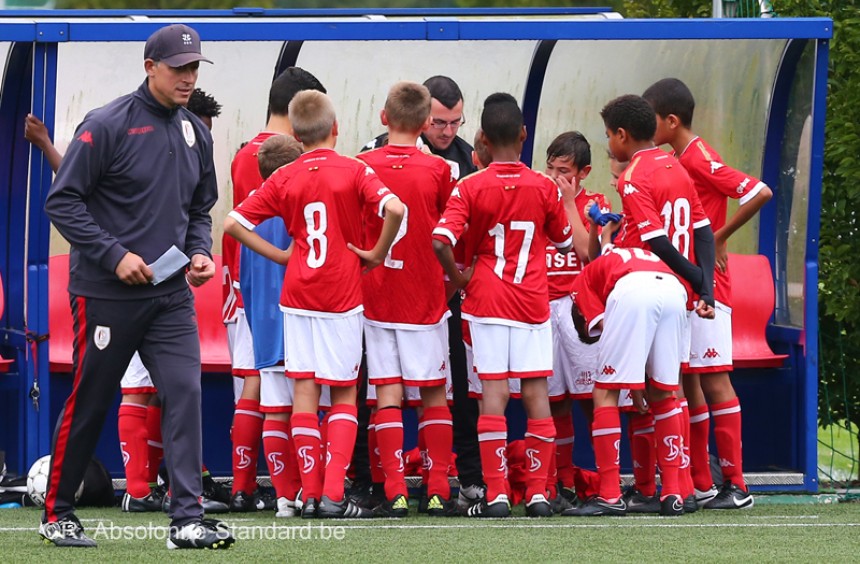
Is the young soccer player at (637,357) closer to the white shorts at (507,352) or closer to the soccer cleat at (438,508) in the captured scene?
the white shorts at (507,352)

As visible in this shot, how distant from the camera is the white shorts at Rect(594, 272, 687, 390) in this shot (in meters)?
6.74

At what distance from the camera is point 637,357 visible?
22.1 ft

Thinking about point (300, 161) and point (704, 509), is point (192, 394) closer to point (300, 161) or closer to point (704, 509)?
point (300, 161)

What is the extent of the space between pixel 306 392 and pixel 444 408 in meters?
0.65

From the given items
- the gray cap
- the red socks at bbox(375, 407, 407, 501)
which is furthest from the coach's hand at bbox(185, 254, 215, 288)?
the red socks at bbox(375, 407, 407, 501)

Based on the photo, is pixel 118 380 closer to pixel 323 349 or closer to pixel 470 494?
pixel 323 349

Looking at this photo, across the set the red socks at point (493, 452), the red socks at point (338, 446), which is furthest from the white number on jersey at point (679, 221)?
the red socks at point (338, 446)

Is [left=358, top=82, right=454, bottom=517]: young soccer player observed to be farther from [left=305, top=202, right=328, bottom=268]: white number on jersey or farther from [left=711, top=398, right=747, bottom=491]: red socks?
[left=711, top=398, right=747, bottom=491]: red socks

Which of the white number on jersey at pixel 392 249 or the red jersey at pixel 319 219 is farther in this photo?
Result: the white number on jersey at pixel 392 249

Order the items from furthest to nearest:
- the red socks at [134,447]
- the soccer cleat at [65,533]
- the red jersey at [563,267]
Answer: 1. the red jersey at [563,267]
2. the red socks at [134,447]
3. the soccer cleat at [65,533]

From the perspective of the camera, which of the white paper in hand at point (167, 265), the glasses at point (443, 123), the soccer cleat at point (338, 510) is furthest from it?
the glasses at point (443, 123)

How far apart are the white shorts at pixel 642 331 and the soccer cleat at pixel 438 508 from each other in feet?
2.86

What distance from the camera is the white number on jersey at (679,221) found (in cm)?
684

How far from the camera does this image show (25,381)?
7531 millimetres
